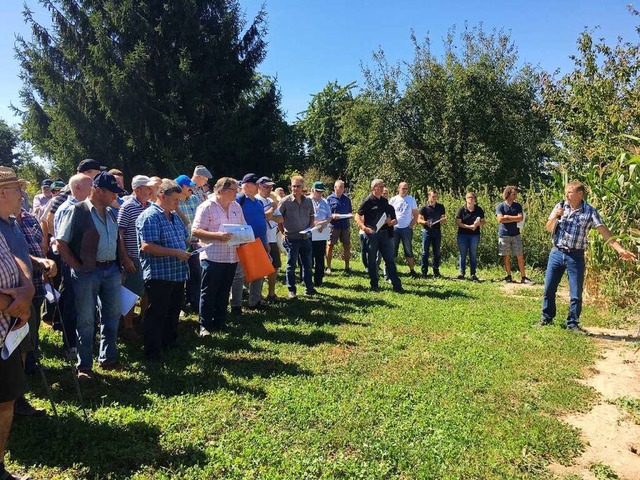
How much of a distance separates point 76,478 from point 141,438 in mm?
524

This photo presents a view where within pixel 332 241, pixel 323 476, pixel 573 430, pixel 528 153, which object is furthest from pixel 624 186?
pixel 528 153

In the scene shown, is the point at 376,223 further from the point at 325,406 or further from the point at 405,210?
the point at 325,406

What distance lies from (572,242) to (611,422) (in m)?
2.87

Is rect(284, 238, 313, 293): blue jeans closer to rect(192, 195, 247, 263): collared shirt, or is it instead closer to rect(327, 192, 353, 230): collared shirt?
rect(192, 195, 247, 263): collared shirt

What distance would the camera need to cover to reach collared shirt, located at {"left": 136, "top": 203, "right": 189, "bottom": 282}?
4.76 meters

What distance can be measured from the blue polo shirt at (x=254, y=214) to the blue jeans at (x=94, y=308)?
252 centimetres

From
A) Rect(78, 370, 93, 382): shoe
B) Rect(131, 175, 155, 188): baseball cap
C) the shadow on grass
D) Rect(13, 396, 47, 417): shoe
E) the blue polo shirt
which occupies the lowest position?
the shadow on grass

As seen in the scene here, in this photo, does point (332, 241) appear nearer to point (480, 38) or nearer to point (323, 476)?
point (323, 476)

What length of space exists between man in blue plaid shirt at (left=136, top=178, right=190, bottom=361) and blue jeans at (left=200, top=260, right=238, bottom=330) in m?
0.74

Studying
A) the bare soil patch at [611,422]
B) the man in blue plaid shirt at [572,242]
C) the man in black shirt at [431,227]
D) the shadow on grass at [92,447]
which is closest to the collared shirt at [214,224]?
the shadow on grass at [92,447]

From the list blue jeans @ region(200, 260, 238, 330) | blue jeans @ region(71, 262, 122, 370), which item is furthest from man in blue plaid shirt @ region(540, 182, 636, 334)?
blue jeans @ region(71, 262, 122, 370)

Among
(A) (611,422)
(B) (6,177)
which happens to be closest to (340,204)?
(A) (611,422)

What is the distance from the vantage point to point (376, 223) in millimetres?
8570

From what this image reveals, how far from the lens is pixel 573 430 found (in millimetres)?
3699
